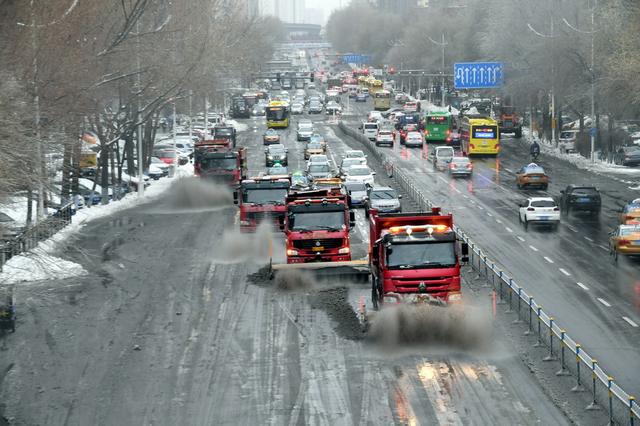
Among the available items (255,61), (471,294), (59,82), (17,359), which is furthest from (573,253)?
(255,61)

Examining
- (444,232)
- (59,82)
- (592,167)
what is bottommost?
(592,167)

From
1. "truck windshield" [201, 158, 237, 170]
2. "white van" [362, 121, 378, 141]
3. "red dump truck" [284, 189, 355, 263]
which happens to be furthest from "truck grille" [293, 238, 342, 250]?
"white van" [362, 121, 378, 141]

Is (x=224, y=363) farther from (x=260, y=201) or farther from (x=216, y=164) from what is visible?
(x=216, y=164)

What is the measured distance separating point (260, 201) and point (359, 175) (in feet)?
58.2

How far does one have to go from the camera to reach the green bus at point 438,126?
307ft

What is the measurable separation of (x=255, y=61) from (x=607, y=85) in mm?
121018

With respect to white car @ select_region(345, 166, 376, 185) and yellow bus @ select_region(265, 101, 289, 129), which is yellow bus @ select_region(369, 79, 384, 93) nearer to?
yellow bus @ select_region(265, 101, 289, 129)

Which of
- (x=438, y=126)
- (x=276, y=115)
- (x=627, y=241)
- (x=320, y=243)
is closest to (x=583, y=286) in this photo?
(x=627, y=241)

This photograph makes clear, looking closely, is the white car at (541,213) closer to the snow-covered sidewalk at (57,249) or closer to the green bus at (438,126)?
the snow-covered sidewalk at (57,249)

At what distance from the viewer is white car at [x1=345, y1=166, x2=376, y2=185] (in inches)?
2327

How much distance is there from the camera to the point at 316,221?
34656 millimetres

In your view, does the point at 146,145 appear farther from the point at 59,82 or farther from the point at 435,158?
the point at 59,82

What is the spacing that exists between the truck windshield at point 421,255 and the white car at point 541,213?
68.9 ft

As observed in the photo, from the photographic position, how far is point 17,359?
25781 millimetres
